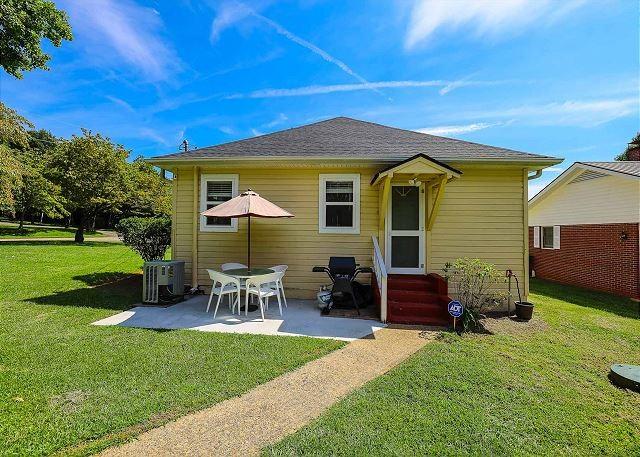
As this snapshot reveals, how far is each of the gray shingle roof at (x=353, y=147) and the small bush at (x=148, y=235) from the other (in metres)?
2.24

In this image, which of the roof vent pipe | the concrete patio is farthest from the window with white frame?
the concrete patio

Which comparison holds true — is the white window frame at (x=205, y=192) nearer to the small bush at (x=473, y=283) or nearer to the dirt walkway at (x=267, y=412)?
the dirt walkway at (x=267, y=412)

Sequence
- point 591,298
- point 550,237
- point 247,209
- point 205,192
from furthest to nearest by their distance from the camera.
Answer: point 550,237, point 591,298, point 205,192, point 247,209

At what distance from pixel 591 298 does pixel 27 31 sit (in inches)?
839

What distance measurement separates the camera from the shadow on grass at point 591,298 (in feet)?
25.0

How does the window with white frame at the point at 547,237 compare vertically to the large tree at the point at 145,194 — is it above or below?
below

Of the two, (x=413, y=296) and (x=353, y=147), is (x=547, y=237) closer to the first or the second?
(x=413, y=296)

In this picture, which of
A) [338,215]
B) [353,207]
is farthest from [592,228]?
[338,215]

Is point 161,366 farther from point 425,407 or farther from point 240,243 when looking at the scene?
point 240,243

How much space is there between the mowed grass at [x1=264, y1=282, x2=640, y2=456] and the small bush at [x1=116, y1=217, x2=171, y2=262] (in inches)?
297

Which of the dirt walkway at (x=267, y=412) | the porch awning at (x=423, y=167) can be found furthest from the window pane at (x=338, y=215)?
the dirt walkway at (x=267, y=412)

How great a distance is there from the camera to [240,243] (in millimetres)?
7477

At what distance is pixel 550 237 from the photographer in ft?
42.9

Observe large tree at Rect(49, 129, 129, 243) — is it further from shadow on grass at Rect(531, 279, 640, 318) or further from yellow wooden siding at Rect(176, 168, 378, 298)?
shadow on grass at Rect(531, 279, 640, 318)
